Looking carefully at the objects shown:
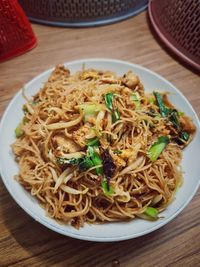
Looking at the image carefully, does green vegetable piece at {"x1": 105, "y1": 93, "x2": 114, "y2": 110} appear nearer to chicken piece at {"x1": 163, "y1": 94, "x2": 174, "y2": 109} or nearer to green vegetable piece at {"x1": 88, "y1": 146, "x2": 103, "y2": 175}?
green vegetable piece at {"x1": 88, "y1": 146, "x2": 103, "y2": 175}

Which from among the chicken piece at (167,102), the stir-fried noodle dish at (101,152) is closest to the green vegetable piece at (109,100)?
the stir-fried noodle dish at (101,152)

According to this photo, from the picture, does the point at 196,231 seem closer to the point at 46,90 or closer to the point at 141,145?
the point at 141,145

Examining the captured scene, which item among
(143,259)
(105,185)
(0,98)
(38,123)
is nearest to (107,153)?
(105,185)

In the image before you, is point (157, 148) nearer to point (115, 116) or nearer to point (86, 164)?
point (115, 116)

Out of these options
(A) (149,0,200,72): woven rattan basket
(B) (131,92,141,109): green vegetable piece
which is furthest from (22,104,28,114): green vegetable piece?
(A) (149,0,200,72): woven rattan basket

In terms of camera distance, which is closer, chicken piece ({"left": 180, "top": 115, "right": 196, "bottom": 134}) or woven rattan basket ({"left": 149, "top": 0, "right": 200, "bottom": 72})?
chicken piece ({"left": 180, "top": 115, "right": 196, "bottom": 134})

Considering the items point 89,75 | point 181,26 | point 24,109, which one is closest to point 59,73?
point 89,75
